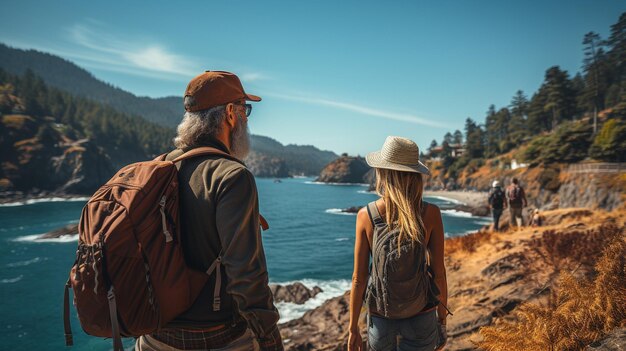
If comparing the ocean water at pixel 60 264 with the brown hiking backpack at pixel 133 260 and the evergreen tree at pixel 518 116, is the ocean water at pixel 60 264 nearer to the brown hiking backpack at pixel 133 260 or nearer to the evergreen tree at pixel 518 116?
the brown hiking backpack at pixel 133 260

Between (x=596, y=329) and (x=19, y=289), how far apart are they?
28518 mm

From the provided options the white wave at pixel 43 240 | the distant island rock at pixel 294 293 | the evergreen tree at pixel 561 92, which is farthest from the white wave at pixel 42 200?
the evergreen tree at pixel 561 92

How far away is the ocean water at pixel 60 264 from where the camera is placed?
16303 mm

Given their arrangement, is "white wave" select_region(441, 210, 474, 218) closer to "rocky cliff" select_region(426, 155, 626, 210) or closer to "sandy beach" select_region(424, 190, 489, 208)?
"sandy beach" select_region(424, 190, 489, 208)

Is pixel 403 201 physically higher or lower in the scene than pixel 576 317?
higher

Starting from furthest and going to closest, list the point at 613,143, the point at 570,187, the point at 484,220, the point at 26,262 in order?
the point at 484,220 < the point at 613,143 < the point at 570,187 < the point at 26,262

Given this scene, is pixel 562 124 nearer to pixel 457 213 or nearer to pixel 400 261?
pixel 457 213

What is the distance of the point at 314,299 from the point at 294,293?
1161 millimetres

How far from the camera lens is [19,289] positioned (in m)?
22.1

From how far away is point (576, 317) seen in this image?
3855 mm

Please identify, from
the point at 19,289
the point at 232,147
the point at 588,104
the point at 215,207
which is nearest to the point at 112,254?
the point at 215,207

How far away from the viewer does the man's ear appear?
7.47 ft

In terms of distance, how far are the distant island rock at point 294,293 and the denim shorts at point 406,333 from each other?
16.4 metres

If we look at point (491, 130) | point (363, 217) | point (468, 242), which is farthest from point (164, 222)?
point (491, 130)
